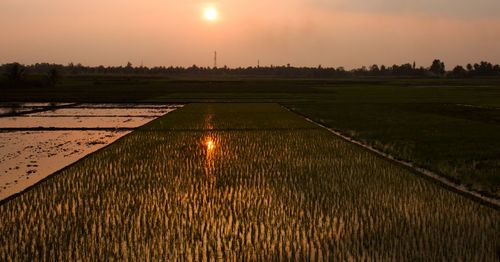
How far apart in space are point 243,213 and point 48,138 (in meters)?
12.7

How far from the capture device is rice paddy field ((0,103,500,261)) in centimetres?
593

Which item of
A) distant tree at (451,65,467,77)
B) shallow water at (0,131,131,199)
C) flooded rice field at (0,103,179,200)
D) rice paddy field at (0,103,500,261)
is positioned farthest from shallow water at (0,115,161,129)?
distant tree at (451,65,467,77)

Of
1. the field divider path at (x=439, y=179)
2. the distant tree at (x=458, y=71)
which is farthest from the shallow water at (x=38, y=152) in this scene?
the distant tree at (x=458, y=71)

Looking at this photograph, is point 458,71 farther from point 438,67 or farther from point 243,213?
point 243,213

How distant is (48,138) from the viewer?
699 inches

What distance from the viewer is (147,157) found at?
1325cm

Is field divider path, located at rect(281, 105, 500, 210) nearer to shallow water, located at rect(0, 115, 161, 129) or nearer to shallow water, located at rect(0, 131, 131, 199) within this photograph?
shallow water, located at rect(0, 131, 131, 199)

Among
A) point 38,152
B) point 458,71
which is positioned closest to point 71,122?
point 38,152

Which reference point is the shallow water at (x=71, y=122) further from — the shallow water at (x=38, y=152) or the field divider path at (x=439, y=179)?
the field divider path at (x=439, y=179)

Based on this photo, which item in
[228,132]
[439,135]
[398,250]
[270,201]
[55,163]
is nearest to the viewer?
[398,250]

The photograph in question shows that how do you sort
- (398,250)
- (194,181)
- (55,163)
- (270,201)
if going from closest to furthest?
(398,250) → (270,201) → (194,181) → (55,163)

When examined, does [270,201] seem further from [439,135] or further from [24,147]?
[439,135]

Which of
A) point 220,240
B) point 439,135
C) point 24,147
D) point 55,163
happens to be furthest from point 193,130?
point 220,240

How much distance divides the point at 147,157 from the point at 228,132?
6.65 metres
